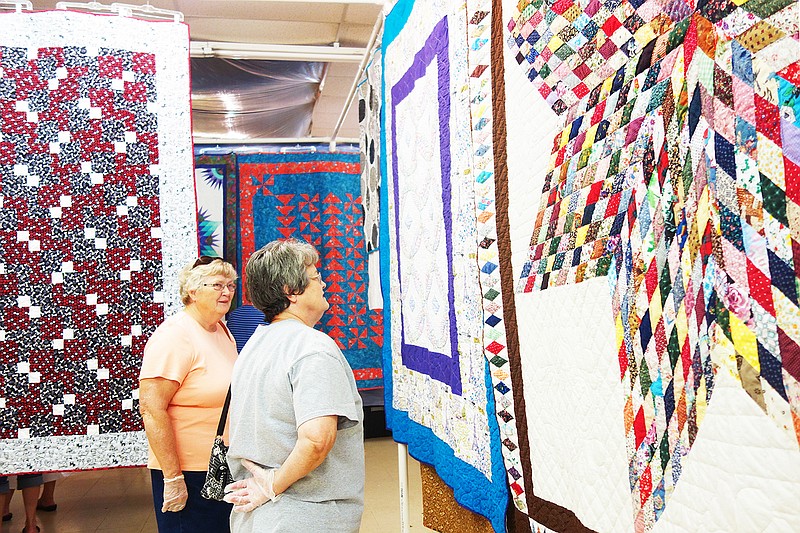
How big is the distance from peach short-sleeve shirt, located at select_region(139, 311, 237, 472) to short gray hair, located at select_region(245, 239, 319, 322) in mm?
601

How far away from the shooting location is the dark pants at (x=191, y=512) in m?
2.27

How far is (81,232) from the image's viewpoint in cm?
287

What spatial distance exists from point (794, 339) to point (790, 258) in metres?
0.09

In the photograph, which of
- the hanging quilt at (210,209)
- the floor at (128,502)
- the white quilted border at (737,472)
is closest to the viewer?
the white quilted border at (737,472)

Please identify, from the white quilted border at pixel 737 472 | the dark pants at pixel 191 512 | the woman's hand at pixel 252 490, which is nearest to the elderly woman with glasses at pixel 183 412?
the dark pants at pixel 191 512

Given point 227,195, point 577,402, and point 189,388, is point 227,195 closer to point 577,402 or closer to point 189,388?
point 189,388

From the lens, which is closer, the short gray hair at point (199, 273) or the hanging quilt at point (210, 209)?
the short gray hair at point (199, 273)

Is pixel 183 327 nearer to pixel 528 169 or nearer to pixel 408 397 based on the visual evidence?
pixel 408 397

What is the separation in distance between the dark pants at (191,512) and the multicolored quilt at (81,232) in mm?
602

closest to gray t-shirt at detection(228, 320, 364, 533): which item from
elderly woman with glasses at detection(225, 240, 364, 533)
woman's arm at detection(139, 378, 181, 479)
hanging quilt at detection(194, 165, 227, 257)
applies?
elderly woman with glasses at detection(225, 240, 364, 533)

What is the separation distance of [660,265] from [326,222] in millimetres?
4182

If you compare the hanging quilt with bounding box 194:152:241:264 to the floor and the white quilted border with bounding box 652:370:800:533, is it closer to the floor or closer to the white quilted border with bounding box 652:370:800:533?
the floor

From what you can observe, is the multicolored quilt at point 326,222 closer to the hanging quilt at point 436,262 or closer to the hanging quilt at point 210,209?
the hanging quilt at point 210,209

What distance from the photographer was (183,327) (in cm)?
232
